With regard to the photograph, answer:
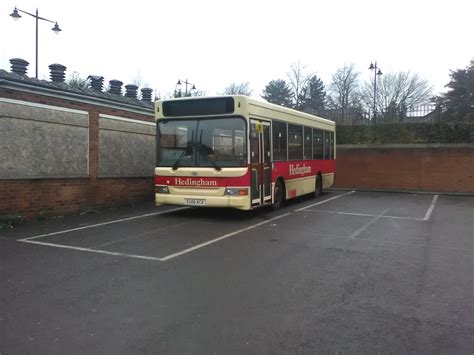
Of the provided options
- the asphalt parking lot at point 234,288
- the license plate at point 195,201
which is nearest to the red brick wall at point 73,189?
the asphalt parking lot at point 234,288

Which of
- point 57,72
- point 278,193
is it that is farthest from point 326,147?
point 57,72

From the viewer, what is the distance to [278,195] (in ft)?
42.3

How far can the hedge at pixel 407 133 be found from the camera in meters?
20.9

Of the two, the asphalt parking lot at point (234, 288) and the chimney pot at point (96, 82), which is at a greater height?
the chimney pot at point (96, 82)

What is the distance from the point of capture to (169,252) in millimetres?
7395

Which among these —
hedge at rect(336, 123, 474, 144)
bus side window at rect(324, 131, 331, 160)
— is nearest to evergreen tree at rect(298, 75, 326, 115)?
hedge at rect(336, 123, 474, 144)

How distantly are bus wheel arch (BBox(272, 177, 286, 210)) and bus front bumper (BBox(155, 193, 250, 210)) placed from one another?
6.93ft

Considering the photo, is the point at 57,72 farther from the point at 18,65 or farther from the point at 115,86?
the point at 115,86

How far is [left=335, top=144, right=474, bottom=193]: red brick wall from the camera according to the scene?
19.8m

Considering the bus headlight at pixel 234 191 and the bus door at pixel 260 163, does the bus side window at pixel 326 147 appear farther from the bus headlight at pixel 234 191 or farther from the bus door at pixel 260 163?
the bus headlight at pixel 234 191

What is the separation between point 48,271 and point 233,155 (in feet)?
17.6

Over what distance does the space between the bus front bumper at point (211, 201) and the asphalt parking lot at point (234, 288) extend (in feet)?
1.60

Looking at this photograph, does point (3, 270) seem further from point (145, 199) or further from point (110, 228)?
point (145, 199)

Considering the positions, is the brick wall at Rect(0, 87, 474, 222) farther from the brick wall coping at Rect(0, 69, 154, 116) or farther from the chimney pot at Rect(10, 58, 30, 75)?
the chimney pot at Rect(10, 58, 30, 75)
